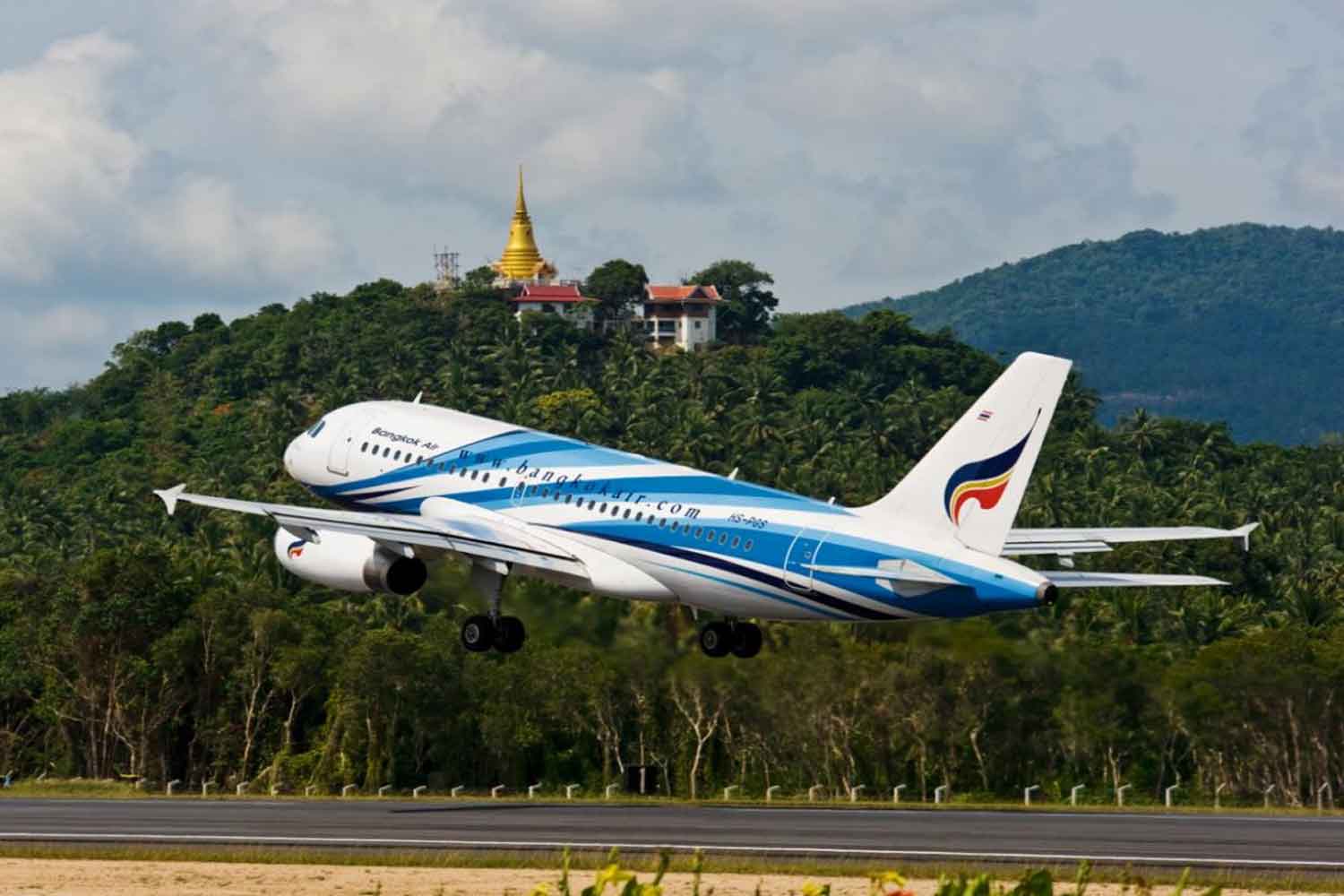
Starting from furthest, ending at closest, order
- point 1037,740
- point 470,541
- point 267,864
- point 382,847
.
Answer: point 1037,740 < point 470,541 < point 382,847 < point 267,864

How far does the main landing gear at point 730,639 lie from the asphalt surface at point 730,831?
4.63 meters

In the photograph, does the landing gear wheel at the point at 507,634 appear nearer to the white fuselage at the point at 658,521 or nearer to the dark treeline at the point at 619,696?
the white fuselage at the point at 658,521

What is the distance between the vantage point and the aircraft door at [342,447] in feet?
234

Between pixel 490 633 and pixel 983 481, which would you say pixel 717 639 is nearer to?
pixel 490 633

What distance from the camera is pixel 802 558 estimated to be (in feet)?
194

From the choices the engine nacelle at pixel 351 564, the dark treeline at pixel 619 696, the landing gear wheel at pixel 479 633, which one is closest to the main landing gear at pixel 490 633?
the landing gear wheel at pixel 479 633

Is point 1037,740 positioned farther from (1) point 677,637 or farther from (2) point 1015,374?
(2) point 1015,374

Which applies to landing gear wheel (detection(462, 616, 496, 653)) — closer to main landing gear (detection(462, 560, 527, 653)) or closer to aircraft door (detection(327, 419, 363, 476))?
main landing gear (detection(462, 560, 527, 653))

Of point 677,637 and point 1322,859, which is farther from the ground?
point 677,637

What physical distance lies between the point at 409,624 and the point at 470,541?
3226 inches

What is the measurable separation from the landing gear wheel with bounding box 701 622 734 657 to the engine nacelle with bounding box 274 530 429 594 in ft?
25.5

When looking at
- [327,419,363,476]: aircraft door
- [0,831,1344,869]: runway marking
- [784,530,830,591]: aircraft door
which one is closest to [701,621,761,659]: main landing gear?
[784,530,830,591]: aircraft door

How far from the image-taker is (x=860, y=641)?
101500 mm

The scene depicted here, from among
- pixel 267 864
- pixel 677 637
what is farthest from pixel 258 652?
pixel 267 864
